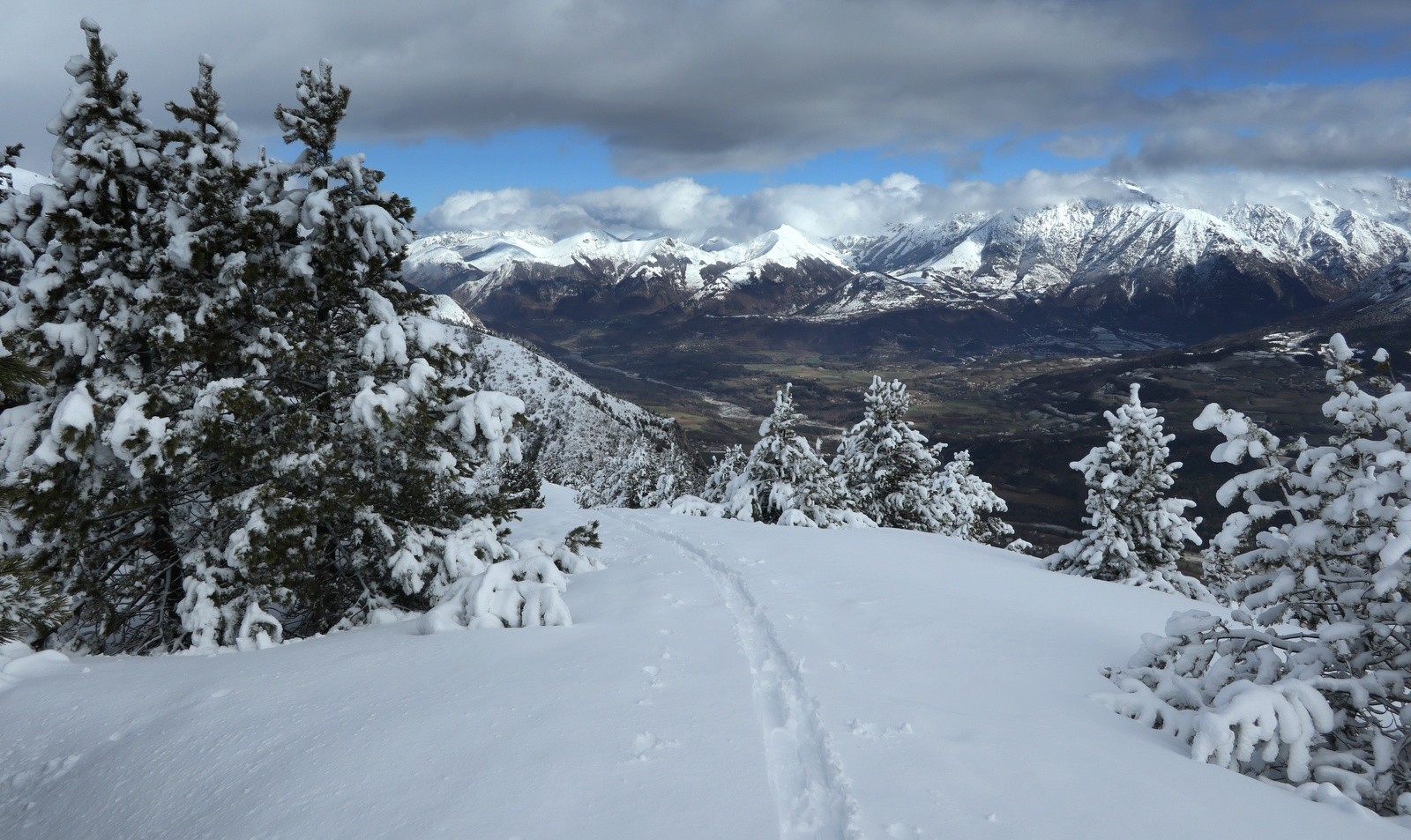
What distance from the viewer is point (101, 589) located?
1077cm

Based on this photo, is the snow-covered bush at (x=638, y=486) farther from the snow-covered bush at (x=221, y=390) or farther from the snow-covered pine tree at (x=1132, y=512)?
the snow-covered bush at (x=221, y=390)

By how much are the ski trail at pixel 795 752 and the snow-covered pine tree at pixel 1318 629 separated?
10.9 feet

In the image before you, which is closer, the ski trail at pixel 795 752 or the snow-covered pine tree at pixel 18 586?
the snow-covered pine tree at pixel 18 586

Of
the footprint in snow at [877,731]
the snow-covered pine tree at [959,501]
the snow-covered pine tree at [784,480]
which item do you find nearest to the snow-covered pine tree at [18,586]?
the footprint in snow at [877,731]

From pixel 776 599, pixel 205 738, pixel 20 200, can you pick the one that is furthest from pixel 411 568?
pixel 20 200

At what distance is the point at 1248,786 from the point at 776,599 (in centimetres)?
673

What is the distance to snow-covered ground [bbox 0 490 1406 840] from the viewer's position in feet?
17.0

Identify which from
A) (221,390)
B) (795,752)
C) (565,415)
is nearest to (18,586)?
(221,390)

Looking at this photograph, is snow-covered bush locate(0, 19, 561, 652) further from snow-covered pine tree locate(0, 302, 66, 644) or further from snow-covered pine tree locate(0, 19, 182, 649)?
snow-covered pine tree locate(0, 302, 66, 644)

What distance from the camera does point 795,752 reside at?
620cm

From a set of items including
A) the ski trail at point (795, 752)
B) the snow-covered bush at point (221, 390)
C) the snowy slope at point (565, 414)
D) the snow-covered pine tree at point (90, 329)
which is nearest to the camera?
the ski trail at point (795, 752)

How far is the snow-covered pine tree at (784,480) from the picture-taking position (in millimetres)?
27547

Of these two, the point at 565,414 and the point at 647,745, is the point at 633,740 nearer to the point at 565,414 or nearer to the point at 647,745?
the point at 647,745

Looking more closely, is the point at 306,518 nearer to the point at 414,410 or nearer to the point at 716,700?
the point at 414,410
